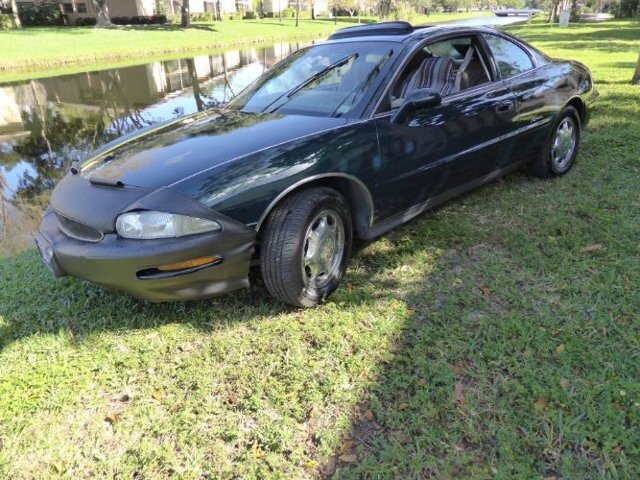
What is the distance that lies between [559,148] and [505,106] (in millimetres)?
1212

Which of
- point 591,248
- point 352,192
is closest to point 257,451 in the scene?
point 352,192

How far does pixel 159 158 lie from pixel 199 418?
4.82 feet

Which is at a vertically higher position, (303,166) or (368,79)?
(368,79)

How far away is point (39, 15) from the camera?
34938mm

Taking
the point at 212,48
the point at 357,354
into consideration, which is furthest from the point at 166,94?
the point at 212,48

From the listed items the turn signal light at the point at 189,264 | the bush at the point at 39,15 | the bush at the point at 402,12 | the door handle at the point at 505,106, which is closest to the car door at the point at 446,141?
the door handle at the point at 505,106

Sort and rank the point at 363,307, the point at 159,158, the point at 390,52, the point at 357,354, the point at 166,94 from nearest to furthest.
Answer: the point at 357,354 → the point at 159,158 → the point at 363,307 → the point at 390,52 → the point at 166,94

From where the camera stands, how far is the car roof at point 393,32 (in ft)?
12.1

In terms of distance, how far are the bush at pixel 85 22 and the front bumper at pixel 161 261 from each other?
41.0m

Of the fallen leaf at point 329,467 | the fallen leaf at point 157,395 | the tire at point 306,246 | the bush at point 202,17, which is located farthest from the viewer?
the bush at point 202,17

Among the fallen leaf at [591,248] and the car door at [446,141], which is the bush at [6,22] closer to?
the car door at [446,141]

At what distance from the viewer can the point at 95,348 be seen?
2.87m

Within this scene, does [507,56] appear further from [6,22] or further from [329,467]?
[6,22]

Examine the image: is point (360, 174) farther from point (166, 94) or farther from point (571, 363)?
point (166, 94)
